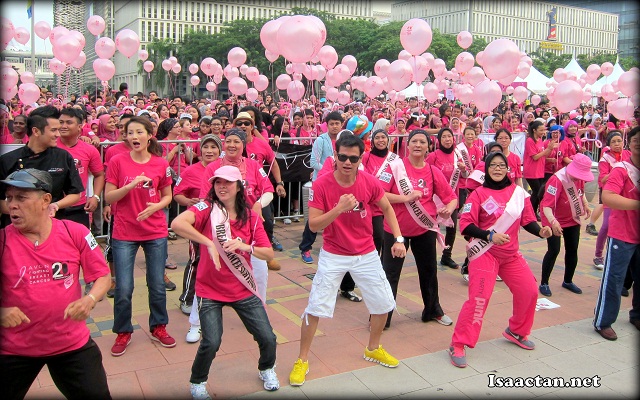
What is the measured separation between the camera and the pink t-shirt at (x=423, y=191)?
5.38 m

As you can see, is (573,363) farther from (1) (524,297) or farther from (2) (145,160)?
(2) (145,160)

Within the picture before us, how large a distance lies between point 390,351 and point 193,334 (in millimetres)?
1694

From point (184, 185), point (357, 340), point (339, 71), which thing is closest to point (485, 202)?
point (357, 340)

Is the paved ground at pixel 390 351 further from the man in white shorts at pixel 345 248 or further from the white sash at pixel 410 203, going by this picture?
the white sash at pixel 410 203

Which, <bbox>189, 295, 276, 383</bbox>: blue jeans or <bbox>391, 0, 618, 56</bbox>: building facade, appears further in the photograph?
<bbox>391, 0, 618, 56</bbox>: building facade

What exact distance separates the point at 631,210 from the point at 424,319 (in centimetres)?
210

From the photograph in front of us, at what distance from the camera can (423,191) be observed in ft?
18.0

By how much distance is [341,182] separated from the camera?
434 cm

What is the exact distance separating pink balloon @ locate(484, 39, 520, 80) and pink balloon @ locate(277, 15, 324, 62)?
3483 millimetres

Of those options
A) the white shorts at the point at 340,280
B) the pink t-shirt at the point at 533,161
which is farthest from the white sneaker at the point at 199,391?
the pink t-shirt at the point at 533,161

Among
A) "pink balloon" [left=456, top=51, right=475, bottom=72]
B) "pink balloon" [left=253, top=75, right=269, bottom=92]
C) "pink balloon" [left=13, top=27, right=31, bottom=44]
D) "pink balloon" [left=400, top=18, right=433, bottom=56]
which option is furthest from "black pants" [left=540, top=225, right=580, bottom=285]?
"pink balloon" [left=13, top=27, right=31, bottom=44]

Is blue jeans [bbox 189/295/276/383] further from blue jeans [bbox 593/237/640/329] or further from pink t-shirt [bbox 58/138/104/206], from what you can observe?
blue jeans [bbox 593/237/640/329]

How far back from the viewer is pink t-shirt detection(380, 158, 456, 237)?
5379 millimetres

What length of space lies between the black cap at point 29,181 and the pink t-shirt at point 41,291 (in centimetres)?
24
